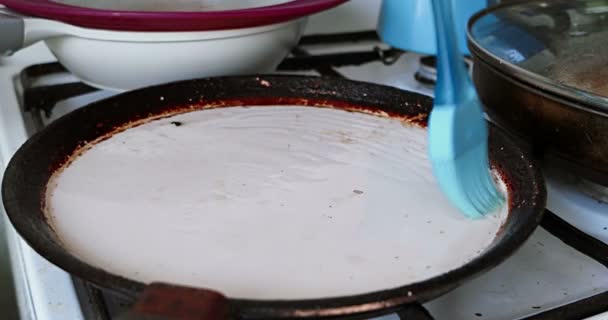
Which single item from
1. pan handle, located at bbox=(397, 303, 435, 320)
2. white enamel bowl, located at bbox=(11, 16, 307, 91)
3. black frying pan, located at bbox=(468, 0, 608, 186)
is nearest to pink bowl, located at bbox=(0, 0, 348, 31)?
white enamel bowl, located at bbox=(11, 16, 307, 91)

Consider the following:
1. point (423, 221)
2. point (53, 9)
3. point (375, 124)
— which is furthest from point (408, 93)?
point (53, 9)

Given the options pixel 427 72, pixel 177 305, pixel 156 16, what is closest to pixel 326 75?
pixel 427 72

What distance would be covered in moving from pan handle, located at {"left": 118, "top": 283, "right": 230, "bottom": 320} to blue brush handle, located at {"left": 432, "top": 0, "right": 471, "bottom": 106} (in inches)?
7.7

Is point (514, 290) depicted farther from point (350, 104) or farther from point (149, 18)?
point (149, 18)

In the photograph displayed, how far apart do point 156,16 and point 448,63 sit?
0.25 m

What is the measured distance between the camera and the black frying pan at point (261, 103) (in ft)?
1.07

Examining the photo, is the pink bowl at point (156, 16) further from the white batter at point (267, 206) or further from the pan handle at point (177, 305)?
the pan handle at point (177, 305)

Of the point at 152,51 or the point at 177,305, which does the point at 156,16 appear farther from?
the point at 177,305

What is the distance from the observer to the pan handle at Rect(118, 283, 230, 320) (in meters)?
0.28

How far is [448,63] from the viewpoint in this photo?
1.38ft

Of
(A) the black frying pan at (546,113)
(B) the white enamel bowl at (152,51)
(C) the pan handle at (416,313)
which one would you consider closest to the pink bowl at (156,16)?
(B) the white enamel bowl at (152,51)

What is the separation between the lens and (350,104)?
61cm

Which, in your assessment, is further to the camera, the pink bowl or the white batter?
the pink bowl

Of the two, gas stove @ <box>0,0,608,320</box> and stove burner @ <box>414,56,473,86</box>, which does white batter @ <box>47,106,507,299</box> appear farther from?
stove burner @ <box>414,56,473,86</box>
